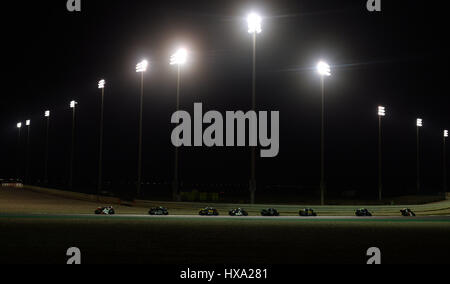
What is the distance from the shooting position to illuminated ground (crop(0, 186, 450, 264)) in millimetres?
15055

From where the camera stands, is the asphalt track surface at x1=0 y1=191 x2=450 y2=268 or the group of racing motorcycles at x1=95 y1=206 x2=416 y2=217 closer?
the asphalt track surface at x1=0 y1=191 x2=450 y2=268

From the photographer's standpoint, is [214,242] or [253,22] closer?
[214,242]

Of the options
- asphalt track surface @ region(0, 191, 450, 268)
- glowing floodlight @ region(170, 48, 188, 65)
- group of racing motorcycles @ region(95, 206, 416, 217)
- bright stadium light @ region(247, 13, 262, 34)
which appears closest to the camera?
asphalt track surface @ region(0, 191, 450, 268)

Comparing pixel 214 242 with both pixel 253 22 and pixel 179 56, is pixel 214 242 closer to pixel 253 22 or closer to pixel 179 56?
pixel 253 22

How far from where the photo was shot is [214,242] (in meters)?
18.7

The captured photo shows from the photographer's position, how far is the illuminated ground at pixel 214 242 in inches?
593

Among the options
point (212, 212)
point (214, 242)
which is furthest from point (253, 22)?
point (214, 242)

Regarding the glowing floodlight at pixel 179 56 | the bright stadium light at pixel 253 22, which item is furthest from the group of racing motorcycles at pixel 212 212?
the glowing floodlight at pixel 179 56

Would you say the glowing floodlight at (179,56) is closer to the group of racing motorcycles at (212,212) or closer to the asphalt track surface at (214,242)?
the group of racing motorcycles at (212,212)

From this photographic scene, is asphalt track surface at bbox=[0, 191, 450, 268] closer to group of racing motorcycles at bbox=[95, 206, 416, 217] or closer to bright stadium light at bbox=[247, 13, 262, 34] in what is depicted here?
group of racing motorcycles at bbox=[95, 206, 416, 217]

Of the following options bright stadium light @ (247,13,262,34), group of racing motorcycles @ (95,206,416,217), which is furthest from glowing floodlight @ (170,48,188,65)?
group of racing motorcycles @ (95,206,416,217)

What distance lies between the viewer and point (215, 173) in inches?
4830
